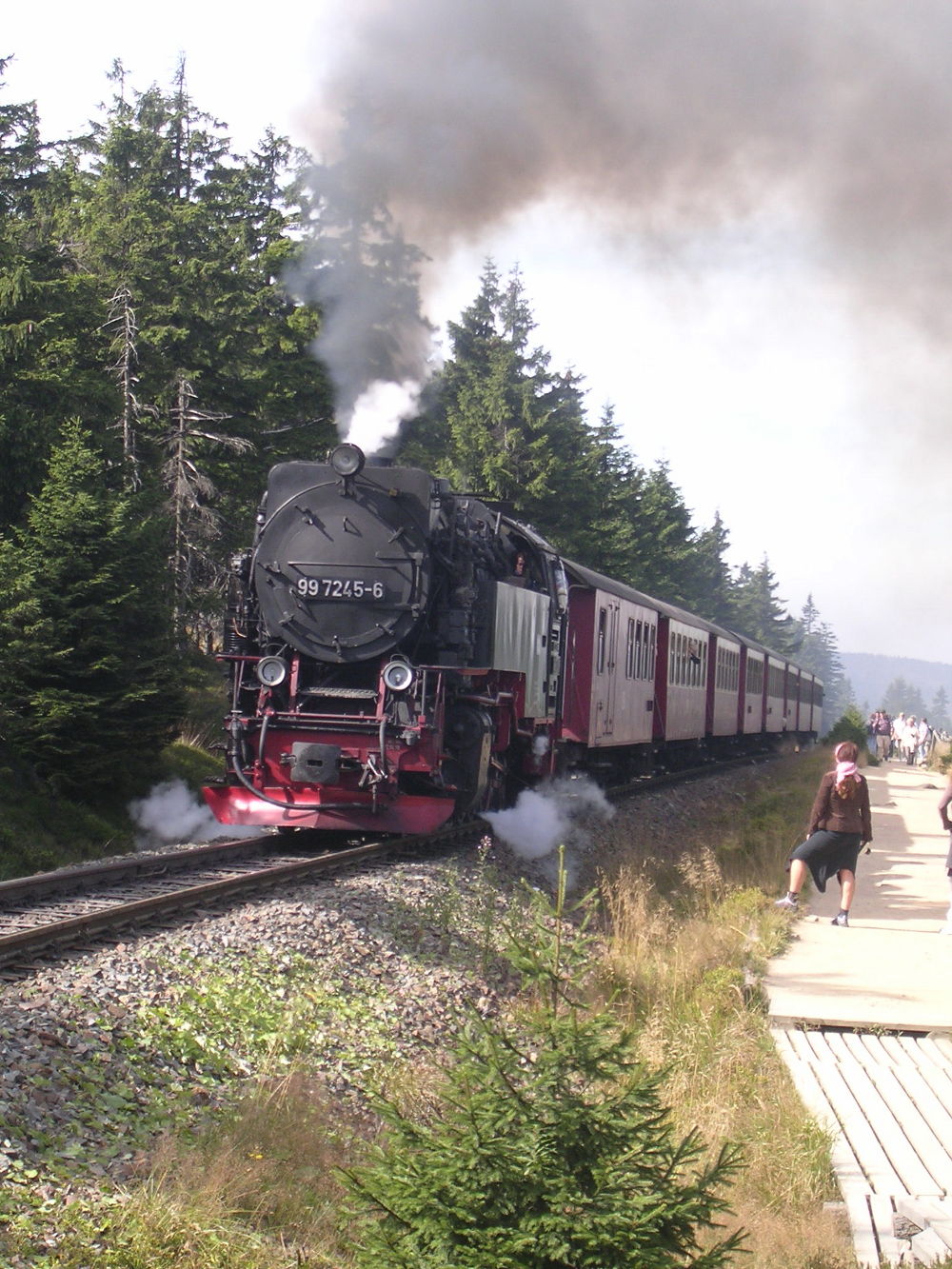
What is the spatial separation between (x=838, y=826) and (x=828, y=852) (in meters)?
0.24

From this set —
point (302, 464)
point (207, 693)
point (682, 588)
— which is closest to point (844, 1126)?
point (302, 464)

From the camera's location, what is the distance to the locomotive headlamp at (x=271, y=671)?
1184cm

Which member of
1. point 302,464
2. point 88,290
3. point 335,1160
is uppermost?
point 88,290

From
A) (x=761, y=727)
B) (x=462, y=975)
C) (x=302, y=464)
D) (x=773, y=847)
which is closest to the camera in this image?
(x=462, y=975)

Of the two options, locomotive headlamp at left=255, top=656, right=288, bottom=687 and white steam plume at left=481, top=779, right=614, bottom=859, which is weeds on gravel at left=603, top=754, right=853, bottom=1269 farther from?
locomotive headlamp at left=255, top=656, right=288, bottom=687

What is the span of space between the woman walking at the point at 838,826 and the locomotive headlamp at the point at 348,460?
4.96 meters

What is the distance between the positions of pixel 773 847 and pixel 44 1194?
1236cm

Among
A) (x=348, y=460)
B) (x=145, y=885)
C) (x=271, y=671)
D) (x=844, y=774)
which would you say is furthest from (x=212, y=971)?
(x=348, y=460)

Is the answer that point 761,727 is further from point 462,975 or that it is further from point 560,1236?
point 560,1236

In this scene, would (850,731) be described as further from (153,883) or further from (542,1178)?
(542,1178)

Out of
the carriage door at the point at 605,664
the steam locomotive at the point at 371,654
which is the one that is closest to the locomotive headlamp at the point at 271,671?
the steam locomotive at the point at 371,654

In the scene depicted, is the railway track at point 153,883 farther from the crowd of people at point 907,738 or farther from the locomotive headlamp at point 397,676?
the crowd of people at point 907,738

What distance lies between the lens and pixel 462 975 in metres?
8.07

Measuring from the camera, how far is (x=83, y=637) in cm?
1426
